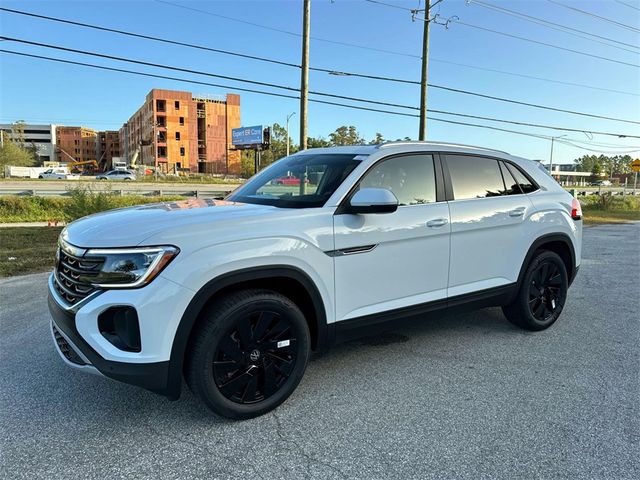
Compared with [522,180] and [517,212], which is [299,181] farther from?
[522,180]

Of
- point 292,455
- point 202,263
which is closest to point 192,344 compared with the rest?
point 202,263

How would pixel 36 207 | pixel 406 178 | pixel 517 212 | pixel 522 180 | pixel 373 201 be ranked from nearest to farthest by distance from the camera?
1. pixel 373 201
2. pixel 406 178
3. pixel 517 212
4. pixel 522 180
5. pixel 36 207

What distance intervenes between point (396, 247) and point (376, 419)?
3.97ft

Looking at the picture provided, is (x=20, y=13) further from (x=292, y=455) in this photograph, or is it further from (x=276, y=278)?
(x=292, y=455)

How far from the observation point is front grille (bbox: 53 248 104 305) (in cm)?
267

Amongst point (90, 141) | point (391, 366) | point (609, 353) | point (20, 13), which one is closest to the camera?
point (391, 366)

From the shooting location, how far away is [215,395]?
9.25 feet

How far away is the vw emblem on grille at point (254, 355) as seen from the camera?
2941mm

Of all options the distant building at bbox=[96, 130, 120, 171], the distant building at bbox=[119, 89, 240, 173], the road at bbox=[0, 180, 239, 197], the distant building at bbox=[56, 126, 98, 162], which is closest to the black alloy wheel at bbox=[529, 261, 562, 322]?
the road at bbox=[0, 180, 239, 197]

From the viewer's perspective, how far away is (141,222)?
281cm

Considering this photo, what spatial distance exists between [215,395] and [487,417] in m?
1.75

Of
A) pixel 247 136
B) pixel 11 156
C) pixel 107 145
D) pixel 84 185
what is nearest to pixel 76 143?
pixel 107 145

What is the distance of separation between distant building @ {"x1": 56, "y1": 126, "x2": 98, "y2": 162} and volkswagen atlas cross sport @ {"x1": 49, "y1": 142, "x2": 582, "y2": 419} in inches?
5963

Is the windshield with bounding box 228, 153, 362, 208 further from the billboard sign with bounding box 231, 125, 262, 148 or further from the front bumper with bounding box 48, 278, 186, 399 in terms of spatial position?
the billboard sign with bounding box 231, 125, 262, 148
